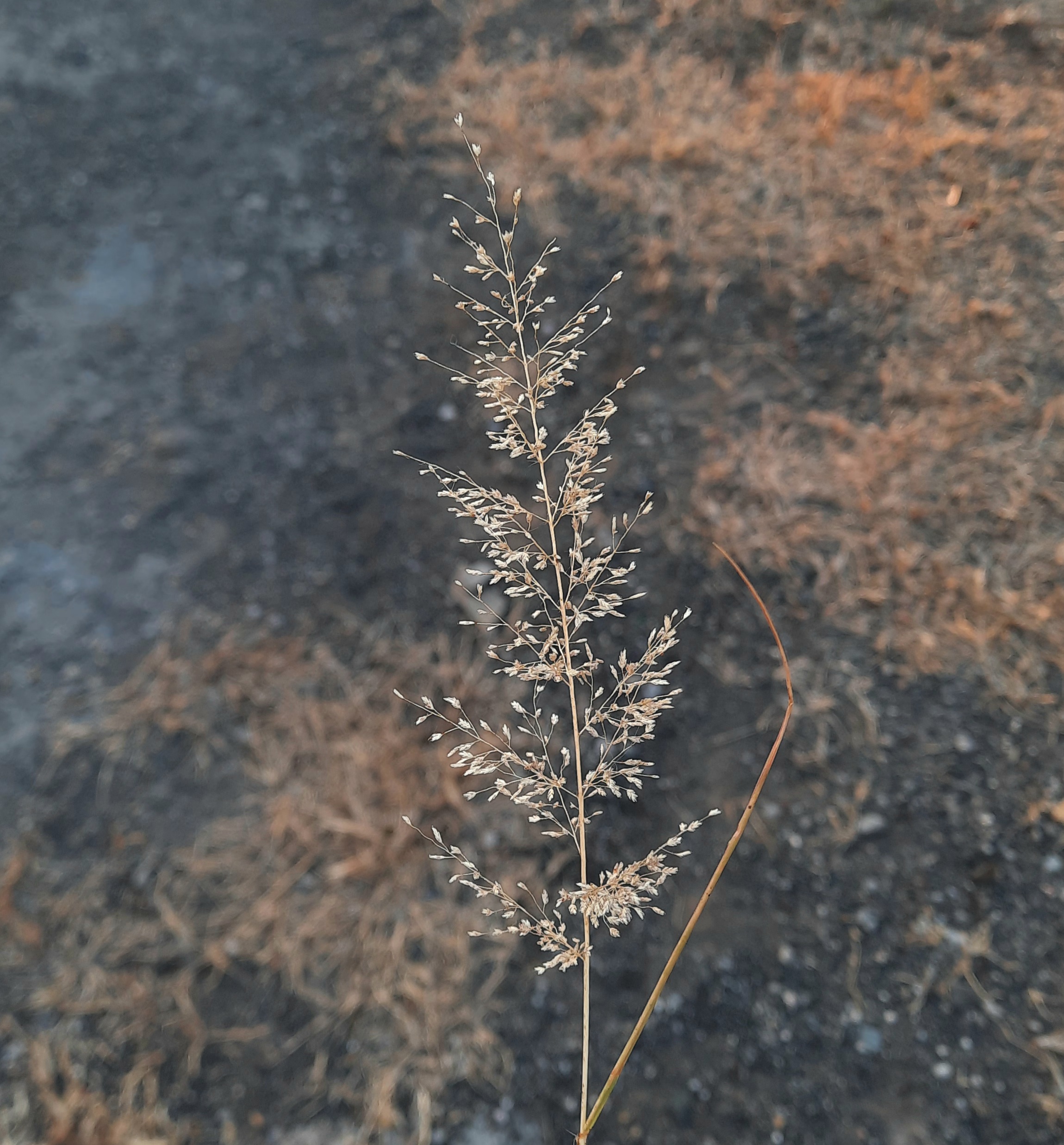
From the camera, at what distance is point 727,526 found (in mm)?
2771

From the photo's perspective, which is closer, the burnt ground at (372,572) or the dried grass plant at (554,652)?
the dried grass plant at (554,652)

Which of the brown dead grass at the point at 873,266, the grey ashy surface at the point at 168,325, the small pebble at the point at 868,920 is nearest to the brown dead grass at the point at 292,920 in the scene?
the grey ashy surface at the point at 168,325

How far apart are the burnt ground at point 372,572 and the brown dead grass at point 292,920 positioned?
0.30 feet

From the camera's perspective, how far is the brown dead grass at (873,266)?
2.60 m

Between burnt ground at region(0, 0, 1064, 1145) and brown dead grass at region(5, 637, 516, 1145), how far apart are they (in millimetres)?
93

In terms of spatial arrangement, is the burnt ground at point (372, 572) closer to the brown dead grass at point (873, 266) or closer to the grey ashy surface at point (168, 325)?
the grey ashy surface at point (168, 325)

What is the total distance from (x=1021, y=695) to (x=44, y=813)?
3.19 meters

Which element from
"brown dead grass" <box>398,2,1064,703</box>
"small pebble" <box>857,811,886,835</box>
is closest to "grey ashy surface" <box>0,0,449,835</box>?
"brown dead grass" <box>398,2,1064,703</box>

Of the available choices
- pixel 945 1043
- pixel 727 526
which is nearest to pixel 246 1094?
pixel 945 1043

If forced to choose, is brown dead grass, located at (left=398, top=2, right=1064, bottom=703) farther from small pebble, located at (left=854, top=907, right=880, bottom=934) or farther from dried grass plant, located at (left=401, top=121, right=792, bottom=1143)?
small pebble, located at (left=854, top=907, right=880, bottom=934)

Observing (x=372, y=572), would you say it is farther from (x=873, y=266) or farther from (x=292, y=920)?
(x=873, y=266)

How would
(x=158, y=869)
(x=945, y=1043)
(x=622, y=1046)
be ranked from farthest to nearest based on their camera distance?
1. (x=158, y=869)
2. (x=622, y=1046)
3. (x=945, y=1043)

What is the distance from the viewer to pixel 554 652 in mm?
1156

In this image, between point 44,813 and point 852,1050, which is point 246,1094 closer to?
point 44,813
